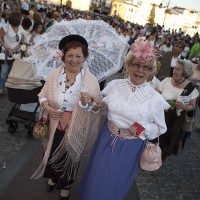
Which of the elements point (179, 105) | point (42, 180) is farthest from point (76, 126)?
point (179, 105)

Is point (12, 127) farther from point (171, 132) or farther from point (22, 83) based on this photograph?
point (171, 132)

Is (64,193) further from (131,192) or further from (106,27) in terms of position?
(106,27)

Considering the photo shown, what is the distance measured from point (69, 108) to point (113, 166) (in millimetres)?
755

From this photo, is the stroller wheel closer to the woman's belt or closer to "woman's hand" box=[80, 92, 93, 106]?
"woman's hand" box=[80, 92, 93, 106]

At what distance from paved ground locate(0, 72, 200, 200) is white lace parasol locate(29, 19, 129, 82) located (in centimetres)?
138

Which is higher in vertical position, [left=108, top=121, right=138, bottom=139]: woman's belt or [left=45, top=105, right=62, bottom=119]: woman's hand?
[left=45, top=105, right=62, bottom=119]: woman's hand

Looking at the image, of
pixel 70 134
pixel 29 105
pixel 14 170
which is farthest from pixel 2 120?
pixel 70 134

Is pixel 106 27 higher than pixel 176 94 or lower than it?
higher

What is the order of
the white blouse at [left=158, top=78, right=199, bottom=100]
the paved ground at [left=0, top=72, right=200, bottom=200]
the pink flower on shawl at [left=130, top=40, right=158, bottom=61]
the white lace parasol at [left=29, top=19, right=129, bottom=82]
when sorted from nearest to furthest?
the pink flower on shawl at [left=130, top=40, right=158, bottom=61] → the white lace parasol at [left=29, top=19, right=129, bottom=82] → the paved ground at [left=0, top=72, right=200, bottom=200] → the white blouse at [left=158, top=78, right=199, bottom=100]

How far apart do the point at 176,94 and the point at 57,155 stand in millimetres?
1889

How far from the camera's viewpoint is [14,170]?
3900 mm

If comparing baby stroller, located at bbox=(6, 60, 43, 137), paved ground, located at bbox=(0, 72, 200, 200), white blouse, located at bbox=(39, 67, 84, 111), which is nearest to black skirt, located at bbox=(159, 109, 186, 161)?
paved ground, located at bbox=(0, 72, 200, 200)

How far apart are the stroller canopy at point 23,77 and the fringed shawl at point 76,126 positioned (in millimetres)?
1531

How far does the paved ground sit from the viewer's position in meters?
3.59
